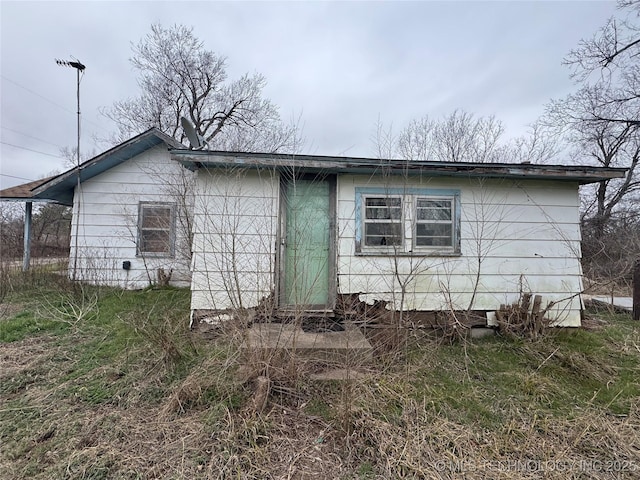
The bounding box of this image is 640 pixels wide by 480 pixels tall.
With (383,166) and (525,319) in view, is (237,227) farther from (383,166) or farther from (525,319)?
(525,319)

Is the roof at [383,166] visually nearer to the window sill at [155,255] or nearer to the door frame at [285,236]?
the door frame at [285,236]

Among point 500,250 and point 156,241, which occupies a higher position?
point 156,241

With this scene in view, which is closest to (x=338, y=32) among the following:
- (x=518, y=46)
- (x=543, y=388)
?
(x=518, y=46)

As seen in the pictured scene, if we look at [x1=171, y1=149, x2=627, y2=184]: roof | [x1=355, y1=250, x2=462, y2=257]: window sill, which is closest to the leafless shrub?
[x1=355, y1=250, x2=462, y2=257]: window sill

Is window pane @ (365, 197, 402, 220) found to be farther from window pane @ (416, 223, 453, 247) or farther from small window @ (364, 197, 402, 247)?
window pane @ (416, 223, 453, 247)

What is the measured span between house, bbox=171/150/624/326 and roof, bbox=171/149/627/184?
0.02 m

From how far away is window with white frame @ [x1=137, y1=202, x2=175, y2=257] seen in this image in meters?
7.27

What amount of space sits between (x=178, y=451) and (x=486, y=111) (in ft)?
61.5

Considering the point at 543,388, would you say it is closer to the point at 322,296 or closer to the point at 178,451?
the point at 322,296

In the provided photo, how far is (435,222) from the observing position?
479cm

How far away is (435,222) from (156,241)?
652cm

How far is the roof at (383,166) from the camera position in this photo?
13.5 ft

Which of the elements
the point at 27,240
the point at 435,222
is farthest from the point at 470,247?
the point at 27,240

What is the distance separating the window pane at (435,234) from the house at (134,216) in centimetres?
534
